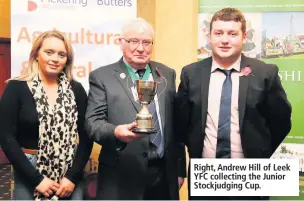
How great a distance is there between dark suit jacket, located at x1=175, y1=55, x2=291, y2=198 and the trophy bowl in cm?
28

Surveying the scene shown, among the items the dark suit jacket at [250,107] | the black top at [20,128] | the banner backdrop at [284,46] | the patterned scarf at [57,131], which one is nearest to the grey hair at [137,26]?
the dark suit jacket at [250,107]

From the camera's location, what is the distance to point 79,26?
3.34 meters

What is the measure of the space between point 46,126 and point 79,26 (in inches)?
44.0

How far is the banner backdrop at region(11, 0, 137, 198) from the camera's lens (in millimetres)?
3223

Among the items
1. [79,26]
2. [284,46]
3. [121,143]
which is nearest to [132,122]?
[121,143]

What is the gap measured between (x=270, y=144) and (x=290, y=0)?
152 cm

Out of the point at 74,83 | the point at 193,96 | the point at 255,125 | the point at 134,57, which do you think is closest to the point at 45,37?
the point at 74,83

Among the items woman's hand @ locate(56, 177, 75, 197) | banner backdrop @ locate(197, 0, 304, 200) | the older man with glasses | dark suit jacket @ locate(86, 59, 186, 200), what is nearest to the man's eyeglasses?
the older man with glasses

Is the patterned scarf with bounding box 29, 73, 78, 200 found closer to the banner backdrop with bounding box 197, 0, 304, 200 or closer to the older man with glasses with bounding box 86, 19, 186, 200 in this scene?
the older man with glasses with bounding box 86, 19, 186, 200

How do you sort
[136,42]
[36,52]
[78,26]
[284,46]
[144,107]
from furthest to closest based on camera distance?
[284,46], [78,26], [36,52], [136,42], [144,107]

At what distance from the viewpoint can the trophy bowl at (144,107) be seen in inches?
85.3

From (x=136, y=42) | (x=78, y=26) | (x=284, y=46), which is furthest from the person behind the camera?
(x=284, y=46)

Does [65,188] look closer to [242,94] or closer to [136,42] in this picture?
[136,42]

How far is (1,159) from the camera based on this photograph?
7.75 metres
